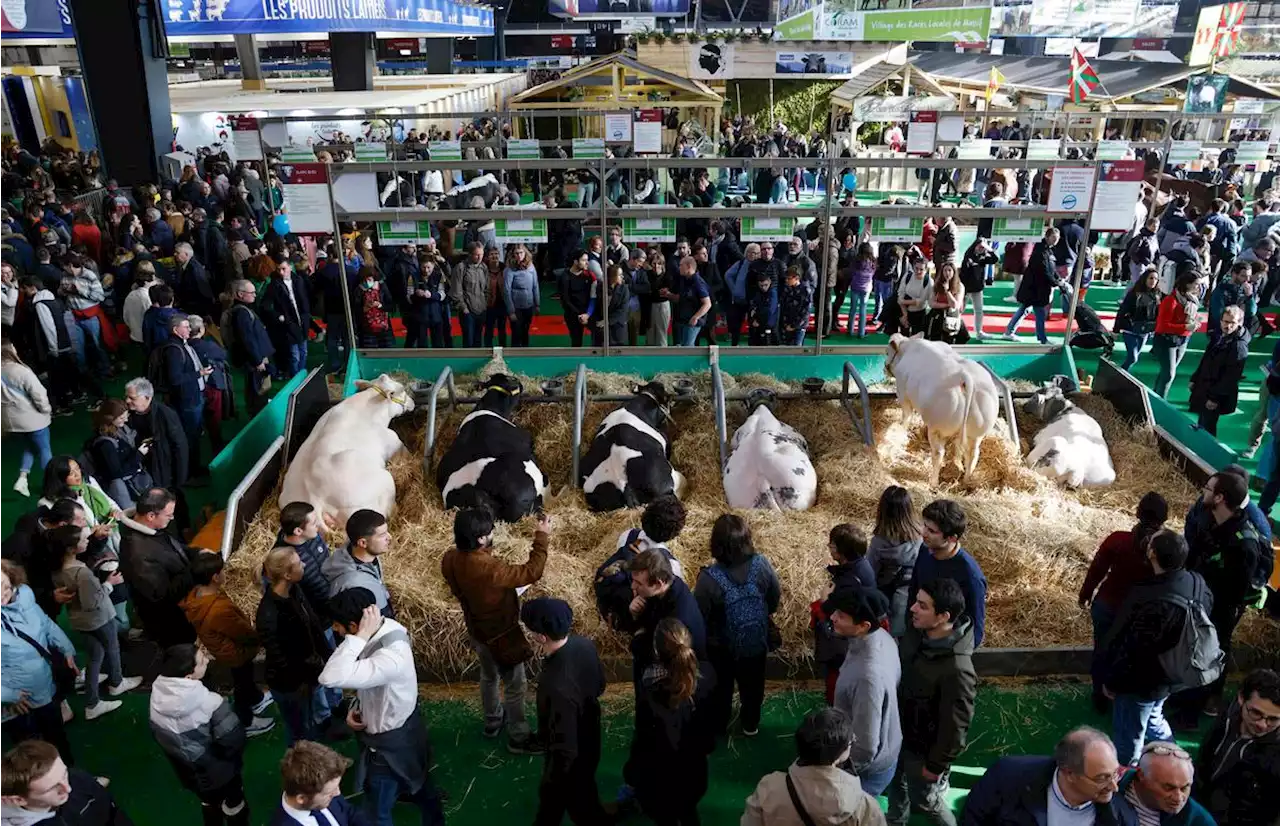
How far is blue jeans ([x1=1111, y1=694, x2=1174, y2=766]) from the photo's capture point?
4.39 metres

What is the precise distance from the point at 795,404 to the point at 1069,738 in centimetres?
554

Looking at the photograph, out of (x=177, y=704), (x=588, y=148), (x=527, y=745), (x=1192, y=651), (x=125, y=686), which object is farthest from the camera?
(x=588, y=148)

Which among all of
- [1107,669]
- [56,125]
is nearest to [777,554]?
[1107,669]

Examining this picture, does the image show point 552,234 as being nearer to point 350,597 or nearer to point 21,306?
point 21,306

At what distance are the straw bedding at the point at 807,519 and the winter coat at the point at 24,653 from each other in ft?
4.05

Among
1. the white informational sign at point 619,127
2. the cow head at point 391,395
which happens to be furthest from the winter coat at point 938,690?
the white informational sign at point 619,127

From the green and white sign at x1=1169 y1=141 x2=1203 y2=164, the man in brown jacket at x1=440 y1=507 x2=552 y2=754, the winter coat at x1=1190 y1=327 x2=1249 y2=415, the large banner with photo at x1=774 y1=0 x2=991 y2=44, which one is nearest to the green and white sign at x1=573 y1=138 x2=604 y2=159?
the winter coat at x1=1190 y1=327 x2=1249 y2=415

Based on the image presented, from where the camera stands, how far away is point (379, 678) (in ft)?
11.8

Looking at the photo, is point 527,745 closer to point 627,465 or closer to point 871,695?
point 871,695

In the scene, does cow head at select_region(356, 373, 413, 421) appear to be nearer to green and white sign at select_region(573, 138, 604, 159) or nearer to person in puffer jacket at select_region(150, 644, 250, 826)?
person in puffer jacket at select_region(150, 644, 250, 826)

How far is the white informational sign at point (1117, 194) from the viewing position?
8.02m

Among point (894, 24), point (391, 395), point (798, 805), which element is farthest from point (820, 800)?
point (894, 24)

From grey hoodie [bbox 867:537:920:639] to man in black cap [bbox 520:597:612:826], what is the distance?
1.69 m

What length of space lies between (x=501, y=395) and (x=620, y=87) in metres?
17.3
